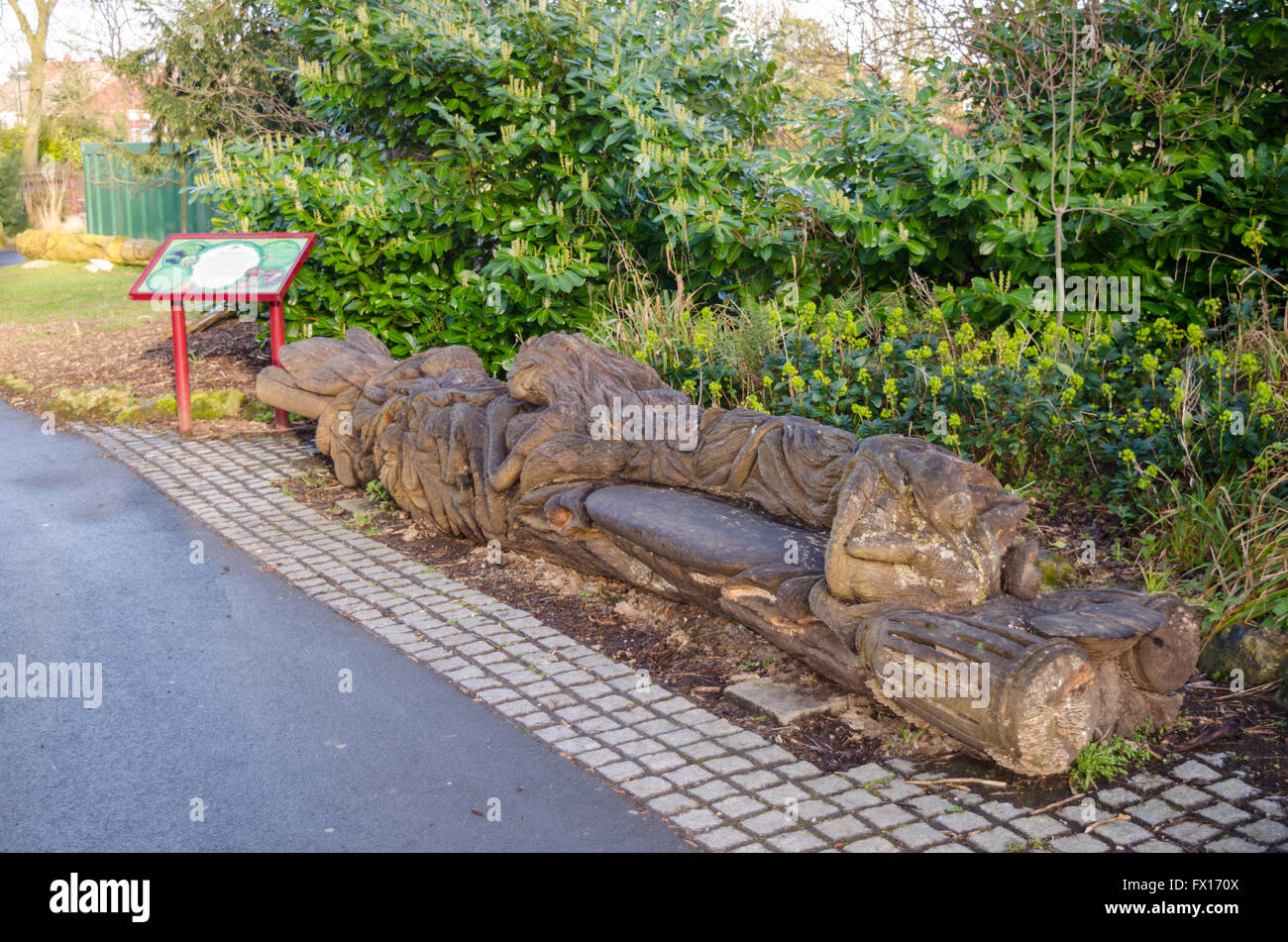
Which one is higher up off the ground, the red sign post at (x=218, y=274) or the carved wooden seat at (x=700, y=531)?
the red sign post at (x=218, y=274)

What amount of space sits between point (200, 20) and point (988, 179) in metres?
12.1

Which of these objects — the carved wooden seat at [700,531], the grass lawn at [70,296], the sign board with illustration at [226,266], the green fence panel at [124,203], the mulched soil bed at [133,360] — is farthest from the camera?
the green fence panel at [124,203]

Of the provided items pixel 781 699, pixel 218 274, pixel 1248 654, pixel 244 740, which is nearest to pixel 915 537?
pixel 781 699

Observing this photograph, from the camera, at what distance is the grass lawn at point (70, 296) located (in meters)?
16.8

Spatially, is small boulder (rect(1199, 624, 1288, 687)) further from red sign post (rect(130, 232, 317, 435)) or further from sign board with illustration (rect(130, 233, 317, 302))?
sign board with illustration (rect(130, 233, 317, 302))

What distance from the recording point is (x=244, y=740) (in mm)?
4793

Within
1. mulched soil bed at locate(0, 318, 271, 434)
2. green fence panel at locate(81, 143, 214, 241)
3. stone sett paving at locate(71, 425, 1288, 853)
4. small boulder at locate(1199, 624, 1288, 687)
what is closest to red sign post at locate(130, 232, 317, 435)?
mulched soil bed at locate(0, 318, 271, 434)

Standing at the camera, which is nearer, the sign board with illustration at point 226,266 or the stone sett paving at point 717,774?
the stone sett paving at point 717,774

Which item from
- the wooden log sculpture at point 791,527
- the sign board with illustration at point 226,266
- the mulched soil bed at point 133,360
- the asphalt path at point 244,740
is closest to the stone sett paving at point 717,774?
the asphalt path at point 244,740

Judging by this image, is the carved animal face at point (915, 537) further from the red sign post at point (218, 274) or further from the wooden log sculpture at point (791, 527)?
the red sign post at point (218, 274)

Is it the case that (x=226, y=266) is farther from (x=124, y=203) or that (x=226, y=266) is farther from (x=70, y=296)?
(x=124, y=203)

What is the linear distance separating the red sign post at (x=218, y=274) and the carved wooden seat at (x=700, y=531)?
437 centimetres

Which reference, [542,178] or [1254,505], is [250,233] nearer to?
[542,178]

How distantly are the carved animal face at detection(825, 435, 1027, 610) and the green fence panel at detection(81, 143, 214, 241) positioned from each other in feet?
71.9
